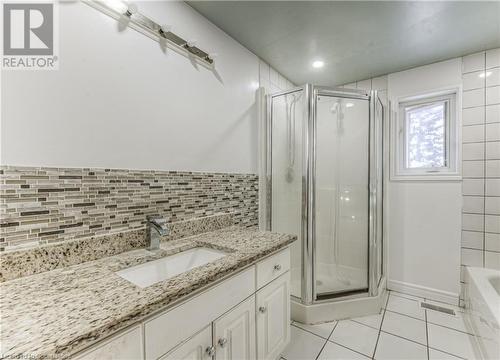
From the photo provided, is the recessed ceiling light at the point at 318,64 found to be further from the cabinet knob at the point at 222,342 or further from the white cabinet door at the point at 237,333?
the cabinet knob at the point at 222,342

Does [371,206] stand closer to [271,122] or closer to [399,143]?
[399,143]

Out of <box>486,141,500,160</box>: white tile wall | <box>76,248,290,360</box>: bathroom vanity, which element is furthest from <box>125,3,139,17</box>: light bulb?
<box>486,141,500,160</box>: white tile wall

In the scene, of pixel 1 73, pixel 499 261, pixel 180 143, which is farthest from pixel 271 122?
pixel 499 261

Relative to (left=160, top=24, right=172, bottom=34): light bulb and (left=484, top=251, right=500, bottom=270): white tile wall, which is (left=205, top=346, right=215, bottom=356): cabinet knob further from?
(left=484, top=251, right=500, bottom=270): white tile wall

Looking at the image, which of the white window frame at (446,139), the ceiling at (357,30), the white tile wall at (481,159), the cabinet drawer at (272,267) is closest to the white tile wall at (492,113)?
the white tile wall at (481,159)

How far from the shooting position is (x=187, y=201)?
4.74 feet

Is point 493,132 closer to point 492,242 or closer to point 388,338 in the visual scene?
point 492,242

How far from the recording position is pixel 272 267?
4.26 feet

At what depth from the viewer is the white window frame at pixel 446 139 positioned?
211 centimetres

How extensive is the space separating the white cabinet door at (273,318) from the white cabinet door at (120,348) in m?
0.66

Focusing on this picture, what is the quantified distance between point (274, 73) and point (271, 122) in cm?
59

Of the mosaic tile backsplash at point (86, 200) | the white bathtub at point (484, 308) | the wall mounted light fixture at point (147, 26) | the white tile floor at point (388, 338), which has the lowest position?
the white tile floor at point (388, 338)

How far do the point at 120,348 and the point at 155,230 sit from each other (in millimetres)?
626

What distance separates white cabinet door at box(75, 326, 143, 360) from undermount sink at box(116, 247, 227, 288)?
0.34 metres
